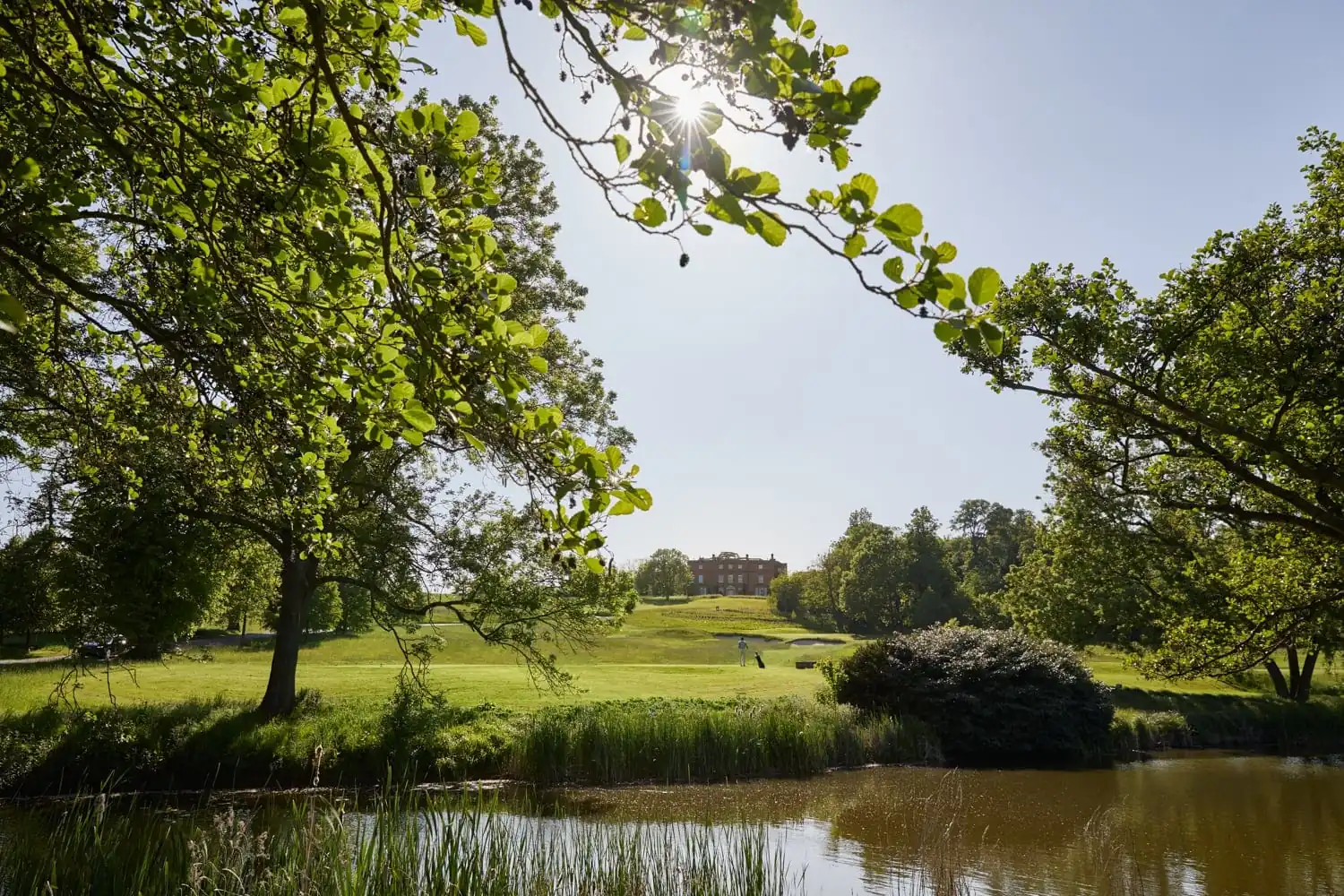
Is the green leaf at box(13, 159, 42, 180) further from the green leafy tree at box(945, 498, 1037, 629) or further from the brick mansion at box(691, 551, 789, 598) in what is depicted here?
the brick mansion at box(691, 551, 789, 598)

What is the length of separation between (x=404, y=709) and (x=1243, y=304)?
56.1ft

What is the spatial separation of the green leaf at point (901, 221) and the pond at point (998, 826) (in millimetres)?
6323

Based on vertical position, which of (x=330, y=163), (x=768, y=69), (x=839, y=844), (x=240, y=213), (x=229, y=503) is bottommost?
(x=839, y=844)

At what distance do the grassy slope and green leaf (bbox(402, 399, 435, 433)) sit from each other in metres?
14.0

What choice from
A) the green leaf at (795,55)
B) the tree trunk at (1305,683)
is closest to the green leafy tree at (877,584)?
the tree trunk at (1305,683)

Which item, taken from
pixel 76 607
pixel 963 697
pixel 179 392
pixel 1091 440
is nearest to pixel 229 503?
pixel 179 392

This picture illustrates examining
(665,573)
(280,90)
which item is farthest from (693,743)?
(665,573)

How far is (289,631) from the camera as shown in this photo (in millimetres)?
18672

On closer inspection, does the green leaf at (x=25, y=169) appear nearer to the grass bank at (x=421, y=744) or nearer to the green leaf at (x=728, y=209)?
the green leaf at (x=728, y=209)

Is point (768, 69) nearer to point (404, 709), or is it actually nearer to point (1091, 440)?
point (1091, 440)

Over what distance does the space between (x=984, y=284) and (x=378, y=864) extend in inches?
242

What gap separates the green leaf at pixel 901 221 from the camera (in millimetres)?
1939

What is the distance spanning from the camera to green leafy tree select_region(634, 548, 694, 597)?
97438mm

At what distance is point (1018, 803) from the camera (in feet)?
51.4
